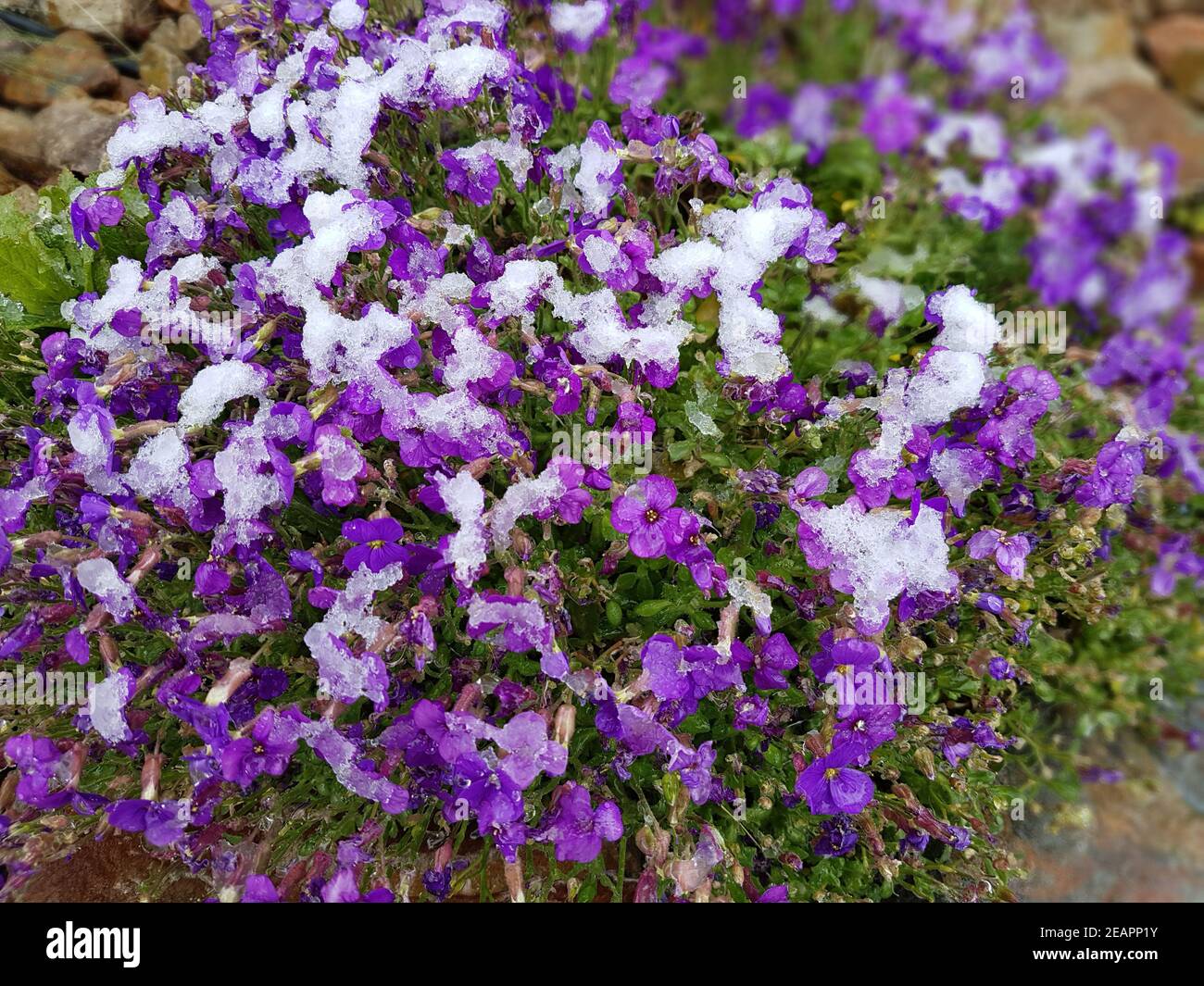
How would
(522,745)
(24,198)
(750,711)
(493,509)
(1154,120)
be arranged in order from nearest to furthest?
(522,745)
(493,509)
(750,711)
(24,198)
(1154,120)

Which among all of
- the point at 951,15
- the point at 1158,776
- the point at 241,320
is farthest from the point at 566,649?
the point at 951,15

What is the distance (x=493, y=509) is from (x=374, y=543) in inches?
9.1

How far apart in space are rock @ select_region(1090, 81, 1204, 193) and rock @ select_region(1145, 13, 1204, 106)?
14 centimetres

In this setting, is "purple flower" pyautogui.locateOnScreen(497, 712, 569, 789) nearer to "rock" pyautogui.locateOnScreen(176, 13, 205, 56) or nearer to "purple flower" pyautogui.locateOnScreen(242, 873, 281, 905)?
"purple flower" pyautogui.locateOnScreen(242, 873, 281, 905)

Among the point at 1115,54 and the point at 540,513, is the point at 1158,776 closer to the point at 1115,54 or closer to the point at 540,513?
the point at 540,513

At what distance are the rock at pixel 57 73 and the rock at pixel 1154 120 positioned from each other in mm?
5486

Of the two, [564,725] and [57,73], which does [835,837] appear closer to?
[564,725]

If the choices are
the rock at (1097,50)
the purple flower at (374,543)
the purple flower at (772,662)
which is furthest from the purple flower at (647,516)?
the rock at (1097,50)

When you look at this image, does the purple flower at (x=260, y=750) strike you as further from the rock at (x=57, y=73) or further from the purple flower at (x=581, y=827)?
the rock at (x=57, y=73)

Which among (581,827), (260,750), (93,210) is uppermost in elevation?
(93,210)

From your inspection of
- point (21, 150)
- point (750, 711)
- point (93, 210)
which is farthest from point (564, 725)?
point (21, 150)

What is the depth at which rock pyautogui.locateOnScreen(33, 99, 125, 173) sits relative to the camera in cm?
266

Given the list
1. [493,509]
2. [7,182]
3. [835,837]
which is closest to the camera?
[493,509]

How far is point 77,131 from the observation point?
269 centimetres
